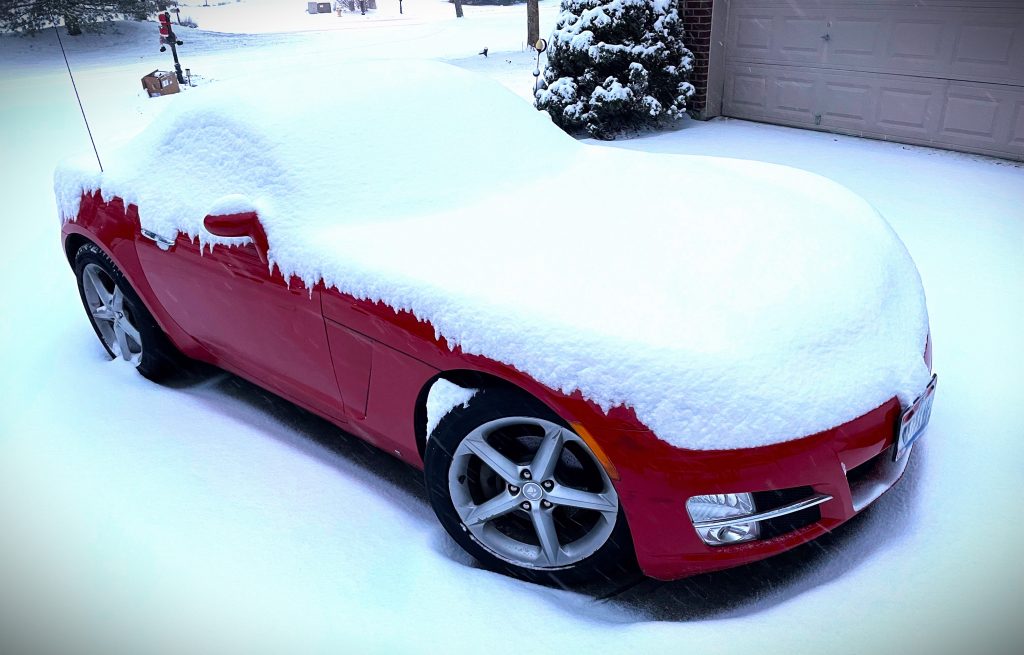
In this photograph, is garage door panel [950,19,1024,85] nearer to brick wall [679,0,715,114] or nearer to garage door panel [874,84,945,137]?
garage door panel [874,84,945,137]

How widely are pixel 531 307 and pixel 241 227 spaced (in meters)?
1.20

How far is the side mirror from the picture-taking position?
8.35 feet

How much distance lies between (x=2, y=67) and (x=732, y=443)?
34.4 feet

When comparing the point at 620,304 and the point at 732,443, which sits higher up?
the point at 620,304

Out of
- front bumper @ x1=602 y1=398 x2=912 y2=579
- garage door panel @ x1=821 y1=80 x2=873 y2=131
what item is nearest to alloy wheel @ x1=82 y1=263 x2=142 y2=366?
front bumper @ x1=602 y1=398 x2=912 y2=579

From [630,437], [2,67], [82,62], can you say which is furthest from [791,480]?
[82,62]

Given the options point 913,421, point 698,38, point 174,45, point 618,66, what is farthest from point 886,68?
point 174,45

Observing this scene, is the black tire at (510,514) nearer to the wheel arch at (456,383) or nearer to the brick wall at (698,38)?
the wheel arch at (456,383)

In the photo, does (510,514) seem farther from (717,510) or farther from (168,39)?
(168,39)

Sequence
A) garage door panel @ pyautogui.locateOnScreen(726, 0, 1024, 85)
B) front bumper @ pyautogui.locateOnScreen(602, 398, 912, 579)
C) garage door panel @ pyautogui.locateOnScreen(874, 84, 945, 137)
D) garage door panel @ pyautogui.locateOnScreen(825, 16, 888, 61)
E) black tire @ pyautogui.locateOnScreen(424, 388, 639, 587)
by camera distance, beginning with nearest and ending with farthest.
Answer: front bumper @ pyautogui.locateOnScreen(602, 398, 912, 579)
black tire @ pyautogui.locateOnScreen(424, 388, 639, 587)
garage door panel @ pyautogui.locateOnScreen(726, 0, 1024, 85)
garage door panel @ pyautogui.locateOnScreen(874, 84, 945, 137)
garage door panel @ pyautogui.locateOnScreen(825, 16, 888, 61)

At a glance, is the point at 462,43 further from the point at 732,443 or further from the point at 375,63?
the point at 732,443

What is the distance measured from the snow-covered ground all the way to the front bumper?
0.25 metres

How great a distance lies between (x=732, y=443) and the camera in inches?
71.2

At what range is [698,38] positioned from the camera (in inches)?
333
